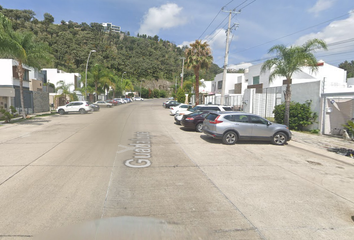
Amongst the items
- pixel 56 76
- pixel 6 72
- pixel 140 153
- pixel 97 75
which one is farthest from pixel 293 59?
pixel 56 76

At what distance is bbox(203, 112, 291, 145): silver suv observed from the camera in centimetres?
1119

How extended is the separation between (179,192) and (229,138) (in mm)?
6390

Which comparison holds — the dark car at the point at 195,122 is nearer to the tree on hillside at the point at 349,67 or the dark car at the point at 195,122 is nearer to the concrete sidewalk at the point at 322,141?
the concrete sidewalk at the point at 322,141

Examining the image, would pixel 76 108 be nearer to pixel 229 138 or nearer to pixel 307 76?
pixel 229 138

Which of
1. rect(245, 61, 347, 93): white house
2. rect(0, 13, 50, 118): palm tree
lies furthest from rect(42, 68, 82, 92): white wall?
rect(245, 61, 347, 93): white house

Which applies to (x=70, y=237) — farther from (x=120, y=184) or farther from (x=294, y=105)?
(x=294, y=105)

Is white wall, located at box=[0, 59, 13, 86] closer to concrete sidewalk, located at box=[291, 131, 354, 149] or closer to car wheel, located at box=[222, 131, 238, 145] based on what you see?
car wheel, located at box=[222, 131, 238, 145]

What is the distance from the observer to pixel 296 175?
6.98 meters

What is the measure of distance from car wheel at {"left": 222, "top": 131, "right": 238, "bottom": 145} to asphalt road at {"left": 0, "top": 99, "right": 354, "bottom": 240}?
146cm

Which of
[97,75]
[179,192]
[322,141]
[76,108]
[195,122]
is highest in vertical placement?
[97,75]

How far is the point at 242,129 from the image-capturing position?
1132cm

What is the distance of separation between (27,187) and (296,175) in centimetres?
691

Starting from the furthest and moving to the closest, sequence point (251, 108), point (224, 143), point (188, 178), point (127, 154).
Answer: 1. point (251, 108)
2. point (224, 143)
3. point (127, 154)
4. point (188, 178)

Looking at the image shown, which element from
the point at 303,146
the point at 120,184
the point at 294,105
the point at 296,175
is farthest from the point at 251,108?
the point at 120,184
